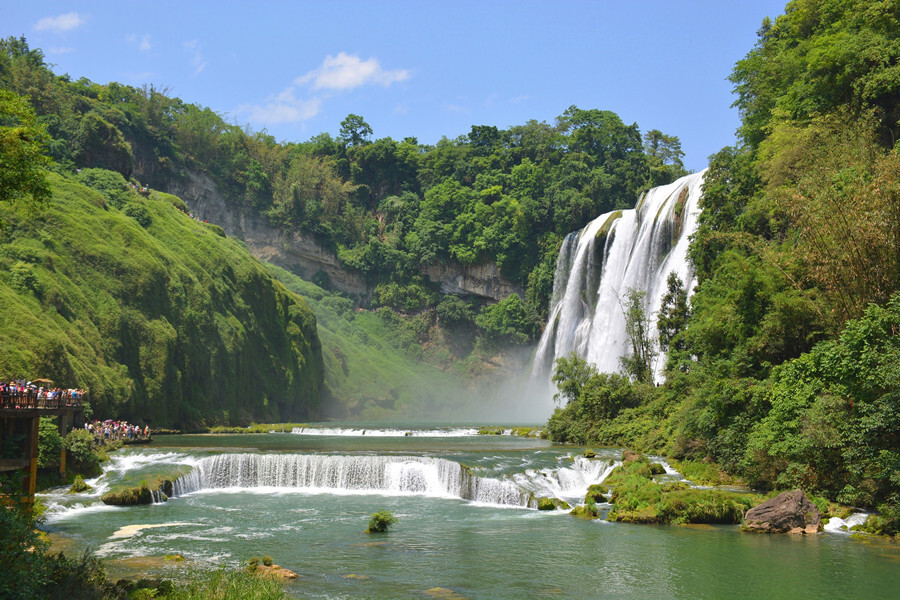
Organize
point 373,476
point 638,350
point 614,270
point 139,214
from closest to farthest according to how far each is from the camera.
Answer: point 373,476 → point 638,350 → point 614,270 → point 139,214

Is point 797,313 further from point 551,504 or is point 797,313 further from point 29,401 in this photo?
point 29,401

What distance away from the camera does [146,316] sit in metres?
43.7

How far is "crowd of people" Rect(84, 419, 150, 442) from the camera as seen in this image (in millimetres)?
33059

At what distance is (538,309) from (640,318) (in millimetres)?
36264

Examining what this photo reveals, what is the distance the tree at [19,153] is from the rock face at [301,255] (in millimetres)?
67557

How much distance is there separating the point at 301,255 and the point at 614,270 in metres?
45.0

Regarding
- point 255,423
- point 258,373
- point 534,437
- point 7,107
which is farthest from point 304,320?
point 7,107

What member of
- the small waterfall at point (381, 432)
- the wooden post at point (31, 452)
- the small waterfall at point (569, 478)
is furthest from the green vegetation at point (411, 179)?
the wooden post at point (31, 452)

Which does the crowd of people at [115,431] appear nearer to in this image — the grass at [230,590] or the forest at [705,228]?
the forest at [705,228]

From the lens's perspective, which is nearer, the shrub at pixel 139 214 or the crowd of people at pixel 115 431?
the crowd of people at pixel 115 431

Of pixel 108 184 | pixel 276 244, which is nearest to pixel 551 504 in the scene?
pixel 108 184

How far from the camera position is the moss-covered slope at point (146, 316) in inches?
1385

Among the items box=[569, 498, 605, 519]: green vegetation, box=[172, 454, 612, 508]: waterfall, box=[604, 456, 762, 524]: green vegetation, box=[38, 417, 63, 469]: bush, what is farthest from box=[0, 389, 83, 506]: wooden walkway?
box=[604, 456, 762, 524]: green vegetation

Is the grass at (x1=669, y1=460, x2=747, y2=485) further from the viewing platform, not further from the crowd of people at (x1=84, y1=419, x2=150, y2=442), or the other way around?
the crowd of people at (x1=84, y1=419, x2=150, y2=442)
